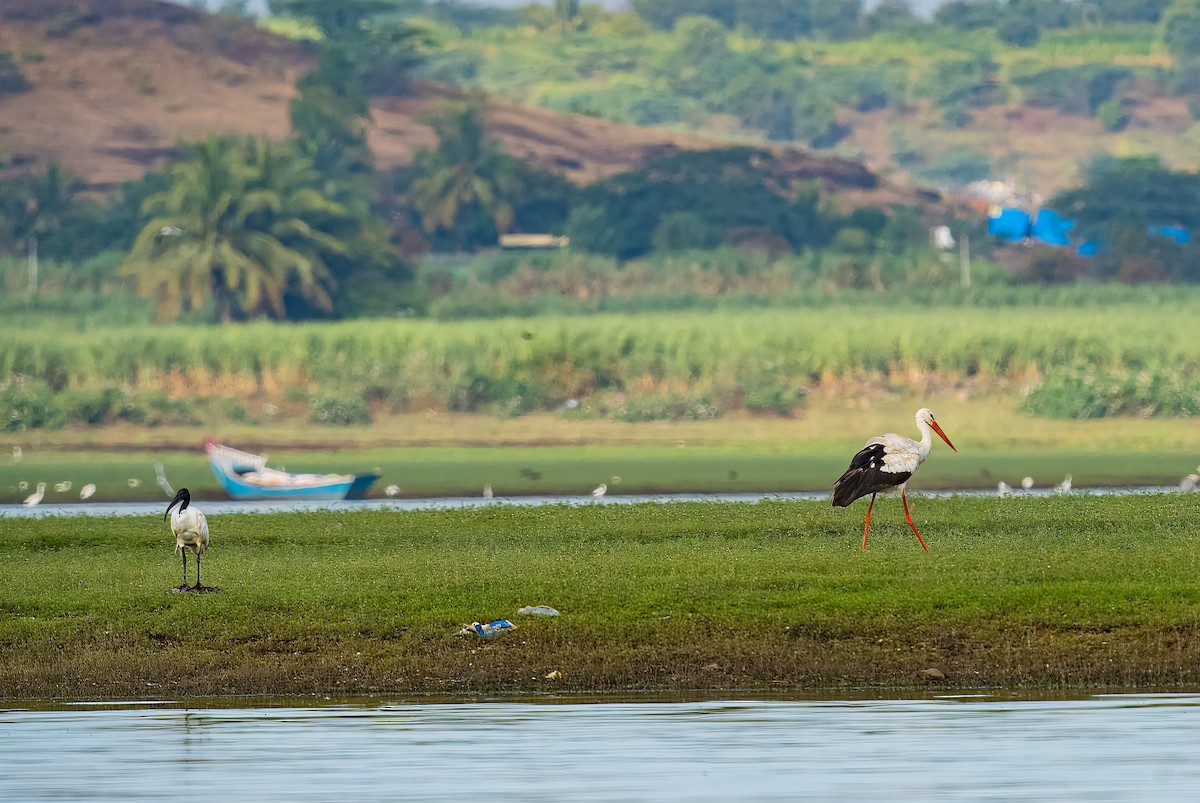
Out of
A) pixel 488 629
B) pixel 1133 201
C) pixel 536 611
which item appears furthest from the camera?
pixel 1133 201

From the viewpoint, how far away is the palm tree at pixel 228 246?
251 feet

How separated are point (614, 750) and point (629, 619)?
370 centimetres

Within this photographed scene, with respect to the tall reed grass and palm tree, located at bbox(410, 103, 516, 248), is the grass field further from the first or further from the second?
palm tree, located at bbox(410, 103, 516, 248)

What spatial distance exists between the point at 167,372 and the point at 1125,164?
53891 millimetres

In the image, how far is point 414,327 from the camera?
235 ft

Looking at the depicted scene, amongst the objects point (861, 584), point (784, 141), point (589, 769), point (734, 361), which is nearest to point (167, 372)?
point (734, 361)

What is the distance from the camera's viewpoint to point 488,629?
20484 millimetres

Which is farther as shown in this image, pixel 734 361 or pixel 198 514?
pixel 734 361

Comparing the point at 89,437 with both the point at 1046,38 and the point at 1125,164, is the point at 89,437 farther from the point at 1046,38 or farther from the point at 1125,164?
the point at 1046,38

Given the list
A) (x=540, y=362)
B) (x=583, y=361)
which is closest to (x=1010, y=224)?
(x=583, y=361)

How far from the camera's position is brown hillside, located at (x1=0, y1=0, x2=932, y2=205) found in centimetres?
12150

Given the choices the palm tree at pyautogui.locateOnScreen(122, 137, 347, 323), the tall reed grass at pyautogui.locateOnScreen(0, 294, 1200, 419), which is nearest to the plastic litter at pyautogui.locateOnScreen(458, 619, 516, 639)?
the tall reed grass at pyautogui.locateOnScreen(0, 294, 1200, 419)

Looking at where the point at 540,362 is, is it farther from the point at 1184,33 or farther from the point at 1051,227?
the point at 1184,33

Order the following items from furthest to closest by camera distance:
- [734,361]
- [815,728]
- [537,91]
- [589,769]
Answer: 1. [537,91]
2. [734,361]
3. [815,728]
4. [589,769]
